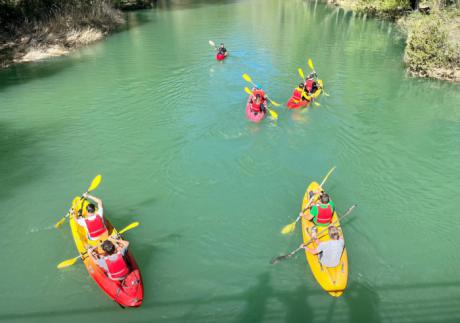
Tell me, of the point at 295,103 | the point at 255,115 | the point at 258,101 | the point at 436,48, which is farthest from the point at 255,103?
the point at 436,48

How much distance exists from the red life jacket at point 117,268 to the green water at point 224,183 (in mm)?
636

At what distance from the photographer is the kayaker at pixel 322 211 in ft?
27.7

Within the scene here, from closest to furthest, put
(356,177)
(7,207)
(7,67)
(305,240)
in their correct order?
(305,240) < (7,207) < (356,177) < (7,67)

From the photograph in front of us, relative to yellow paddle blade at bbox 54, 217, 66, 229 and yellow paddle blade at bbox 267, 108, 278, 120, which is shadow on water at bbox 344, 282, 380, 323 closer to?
yellow paddle blade at bbox 54, 217, 66, 229

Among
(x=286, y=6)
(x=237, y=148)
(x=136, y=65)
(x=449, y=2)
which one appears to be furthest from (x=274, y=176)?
(x=286, y=6)

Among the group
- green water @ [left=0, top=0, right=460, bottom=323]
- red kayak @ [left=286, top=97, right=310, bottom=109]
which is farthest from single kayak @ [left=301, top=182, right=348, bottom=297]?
red kayak @ [left=286, top=97, right=310, bottom=109]

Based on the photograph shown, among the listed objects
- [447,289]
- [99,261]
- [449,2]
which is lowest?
[447,289]

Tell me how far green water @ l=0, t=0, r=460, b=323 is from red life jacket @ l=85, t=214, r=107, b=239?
784 mm

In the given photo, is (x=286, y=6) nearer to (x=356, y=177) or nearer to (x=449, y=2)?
(x=449, y=2)

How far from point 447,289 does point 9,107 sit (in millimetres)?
18560

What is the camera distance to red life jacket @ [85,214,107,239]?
26.2 ft

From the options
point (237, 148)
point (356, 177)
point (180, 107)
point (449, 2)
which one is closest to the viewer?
point (356, 177)

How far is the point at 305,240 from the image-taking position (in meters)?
8.52

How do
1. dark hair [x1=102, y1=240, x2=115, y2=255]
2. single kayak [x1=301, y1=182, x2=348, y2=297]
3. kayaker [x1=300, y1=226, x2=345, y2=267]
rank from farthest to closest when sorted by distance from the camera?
kayaker [x1=300, y1=226, x2=345, y2=267], single kayak [x1=301, y1=182, x2=348, y2=297], dark hair [x1=102, y1=240, x2=115, y2=255]
